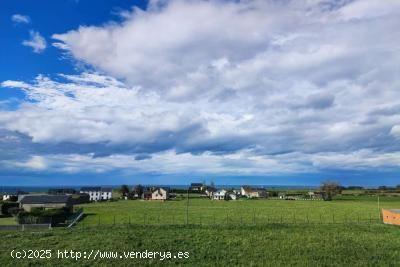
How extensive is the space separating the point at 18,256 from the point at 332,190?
156 meters

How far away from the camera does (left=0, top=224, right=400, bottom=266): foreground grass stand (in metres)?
29.5

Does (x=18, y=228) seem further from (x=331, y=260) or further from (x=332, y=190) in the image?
(x=332, y=190)

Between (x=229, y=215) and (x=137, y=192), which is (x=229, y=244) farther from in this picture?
(x=137, y=192)

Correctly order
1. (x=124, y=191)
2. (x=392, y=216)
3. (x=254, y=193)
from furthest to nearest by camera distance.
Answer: (x=254, y=193)
(x=124, y=191)
(x=392, y=216)

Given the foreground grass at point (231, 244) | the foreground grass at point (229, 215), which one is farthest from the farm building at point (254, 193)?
the foreground grass at point (231, 244)

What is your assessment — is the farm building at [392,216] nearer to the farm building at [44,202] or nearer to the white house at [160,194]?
the farm building at [44,202]

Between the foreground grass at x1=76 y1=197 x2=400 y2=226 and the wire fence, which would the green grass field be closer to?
the wire fence

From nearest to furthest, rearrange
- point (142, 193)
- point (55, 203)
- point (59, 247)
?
1. point (59, 247)
2. point (55, 203)
3. point (142, 193)

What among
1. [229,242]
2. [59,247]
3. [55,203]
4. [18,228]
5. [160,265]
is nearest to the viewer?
[160,265]

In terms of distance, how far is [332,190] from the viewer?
170 metres

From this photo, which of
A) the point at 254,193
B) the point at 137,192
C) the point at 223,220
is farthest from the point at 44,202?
the point at 254,193

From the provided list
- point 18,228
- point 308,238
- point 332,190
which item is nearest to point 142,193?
point 332,190

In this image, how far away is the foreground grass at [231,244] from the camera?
96.8ft

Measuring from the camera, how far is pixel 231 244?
35.1m
